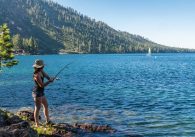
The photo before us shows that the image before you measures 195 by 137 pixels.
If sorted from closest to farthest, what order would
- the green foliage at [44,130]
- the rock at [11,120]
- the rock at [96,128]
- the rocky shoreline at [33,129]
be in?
the rocky shoreline at [33,129], the rock at [11,120], the green foliage at [44,130], the rock at [96,128]

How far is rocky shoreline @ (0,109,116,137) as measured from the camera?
1507cm

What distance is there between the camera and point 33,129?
16.1 meters

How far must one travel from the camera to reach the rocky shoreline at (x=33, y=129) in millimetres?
15070

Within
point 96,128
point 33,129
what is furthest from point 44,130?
point 96,128

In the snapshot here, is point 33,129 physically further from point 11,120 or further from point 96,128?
point 96,128

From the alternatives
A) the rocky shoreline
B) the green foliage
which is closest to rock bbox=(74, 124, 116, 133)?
the rocky shoreline

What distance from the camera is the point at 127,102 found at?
41031 mm

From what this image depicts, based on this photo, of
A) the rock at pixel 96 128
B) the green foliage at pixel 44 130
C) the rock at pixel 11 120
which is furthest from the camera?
the rock at pixel 96 128

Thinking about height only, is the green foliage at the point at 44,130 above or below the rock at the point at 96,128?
above

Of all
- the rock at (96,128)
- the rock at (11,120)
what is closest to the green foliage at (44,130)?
the rock at (11,120)

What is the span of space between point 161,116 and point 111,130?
7752mm

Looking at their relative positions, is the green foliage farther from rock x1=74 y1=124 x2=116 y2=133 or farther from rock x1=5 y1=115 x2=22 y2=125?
rock x1=74 y1=124 x2=116 y2=133

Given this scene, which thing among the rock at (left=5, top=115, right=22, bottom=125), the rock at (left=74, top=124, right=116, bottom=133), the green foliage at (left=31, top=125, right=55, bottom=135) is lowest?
the rock at (left=74, top=124, right=116, bottom=133)

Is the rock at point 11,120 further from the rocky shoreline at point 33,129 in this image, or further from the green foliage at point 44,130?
the green foliage at point 44,130
